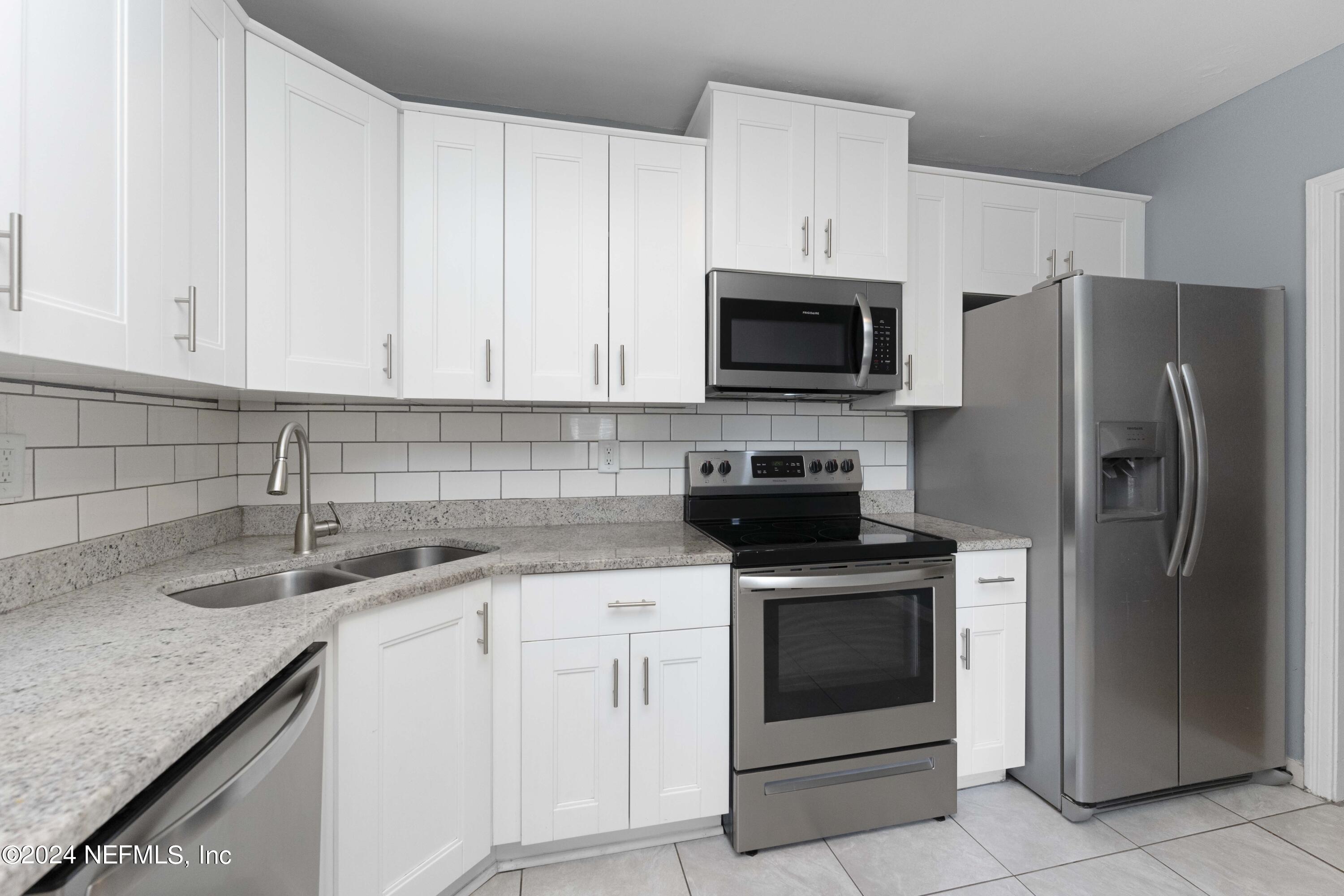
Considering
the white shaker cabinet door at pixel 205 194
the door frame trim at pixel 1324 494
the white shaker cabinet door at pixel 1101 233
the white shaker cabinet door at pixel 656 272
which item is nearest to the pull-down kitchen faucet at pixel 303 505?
the white shaker cabinet door at pixel 205 194

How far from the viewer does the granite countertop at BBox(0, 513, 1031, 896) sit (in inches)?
23.5

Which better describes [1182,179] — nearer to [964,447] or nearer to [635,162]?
[964,447]

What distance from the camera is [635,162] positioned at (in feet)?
6.53

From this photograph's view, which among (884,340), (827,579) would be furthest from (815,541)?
(884,340)

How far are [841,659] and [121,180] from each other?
1986 mm

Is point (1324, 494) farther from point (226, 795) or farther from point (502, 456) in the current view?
point (226, 795)

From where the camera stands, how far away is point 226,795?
82 centimetres

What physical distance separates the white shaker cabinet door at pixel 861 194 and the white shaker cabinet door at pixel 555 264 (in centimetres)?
75

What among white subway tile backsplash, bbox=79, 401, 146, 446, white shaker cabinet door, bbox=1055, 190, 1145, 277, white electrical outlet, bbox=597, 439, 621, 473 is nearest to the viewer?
white subway tile backsplash, bbox=79, 401, 146, 446

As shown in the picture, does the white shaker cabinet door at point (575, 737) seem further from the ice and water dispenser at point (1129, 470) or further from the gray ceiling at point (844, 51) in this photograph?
the gray ceiling at point (844, 51)

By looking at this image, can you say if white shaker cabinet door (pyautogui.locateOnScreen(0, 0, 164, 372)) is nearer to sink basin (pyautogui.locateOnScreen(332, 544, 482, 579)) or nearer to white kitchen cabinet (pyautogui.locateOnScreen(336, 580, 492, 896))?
white kitchen cabinet (pyautogui.locateOnScreen(336, 580, 492, 896))

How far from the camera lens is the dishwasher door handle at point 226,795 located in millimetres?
623

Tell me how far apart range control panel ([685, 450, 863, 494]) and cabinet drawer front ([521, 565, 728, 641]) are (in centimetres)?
60

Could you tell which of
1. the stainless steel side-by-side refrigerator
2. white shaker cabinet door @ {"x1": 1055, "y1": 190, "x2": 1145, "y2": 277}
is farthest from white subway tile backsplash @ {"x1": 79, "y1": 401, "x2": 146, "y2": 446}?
white shaker cabinet door @ {"x1": 1055, "y1": 190, "x2": 1145, "y2": 277}
